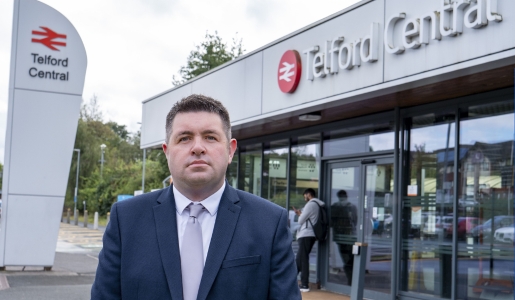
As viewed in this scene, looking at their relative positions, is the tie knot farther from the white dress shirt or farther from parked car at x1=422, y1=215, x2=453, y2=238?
parked car at x1=422, y1=215, x2=453, y2=238

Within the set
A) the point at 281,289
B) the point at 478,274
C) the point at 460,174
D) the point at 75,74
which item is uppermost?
the point at 75,74

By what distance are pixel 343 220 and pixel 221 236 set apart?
9114mm

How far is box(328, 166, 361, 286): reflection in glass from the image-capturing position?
1081cm

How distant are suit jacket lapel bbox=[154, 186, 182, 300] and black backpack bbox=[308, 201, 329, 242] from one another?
8.92 m

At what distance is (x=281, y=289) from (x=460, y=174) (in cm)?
698

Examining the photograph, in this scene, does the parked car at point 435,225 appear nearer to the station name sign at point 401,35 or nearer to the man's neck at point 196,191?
the station name sign at point 401,35

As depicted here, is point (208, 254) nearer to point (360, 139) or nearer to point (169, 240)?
point (169, 240)

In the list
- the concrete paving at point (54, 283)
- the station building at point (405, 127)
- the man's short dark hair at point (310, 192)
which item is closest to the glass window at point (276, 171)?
the station building at point (405, 127)

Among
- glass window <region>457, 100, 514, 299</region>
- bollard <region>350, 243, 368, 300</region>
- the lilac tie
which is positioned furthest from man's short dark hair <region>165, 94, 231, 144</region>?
glass window <region>457, 100, 514, 299</region>

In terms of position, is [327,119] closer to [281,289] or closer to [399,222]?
[399,222]

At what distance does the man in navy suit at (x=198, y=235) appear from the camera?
6.93ft

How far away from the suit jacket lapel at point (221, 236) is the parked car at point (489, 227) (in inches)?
257

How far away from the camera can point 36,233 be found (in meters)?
11.8

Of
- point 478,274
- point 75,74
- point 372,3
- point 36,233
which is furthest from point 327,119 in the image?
point 36,233
